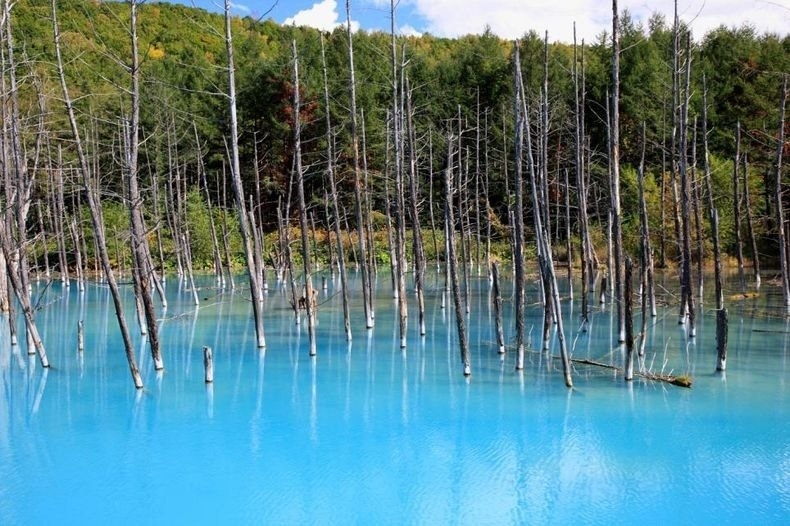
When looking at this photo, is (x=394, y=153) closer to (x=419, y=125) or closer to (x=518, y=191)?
(x=419, y=125)

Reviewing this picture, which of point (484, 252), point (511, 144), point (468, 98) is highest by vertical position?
point (468, 98)

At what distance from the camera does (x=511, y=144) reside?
130ft

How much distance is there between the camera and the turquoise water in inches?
305

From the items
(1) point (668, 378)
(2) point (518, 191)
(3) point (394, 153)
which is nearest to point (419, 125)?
(3) point (394, 153)

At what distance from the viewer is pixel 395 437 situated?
33.2ft

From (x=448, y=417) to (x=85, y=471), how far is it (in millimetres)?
5275

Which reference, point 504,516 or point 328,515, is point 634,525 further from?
point 328,515

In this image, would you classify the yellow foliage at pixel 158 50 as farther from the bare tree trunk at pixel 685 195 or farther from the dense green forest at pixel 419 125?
the bare tree trunk at pixel 685 195

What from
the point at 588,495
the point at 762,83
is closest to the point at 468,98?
the point at 762,83

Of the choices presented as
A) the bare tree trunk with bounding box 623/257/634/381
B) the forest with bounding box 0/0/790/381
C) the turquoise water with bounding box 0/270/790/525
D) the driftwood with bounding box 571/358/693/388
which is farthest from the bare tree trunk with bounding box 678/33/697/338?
the forest with bounding box 0/0/790/381

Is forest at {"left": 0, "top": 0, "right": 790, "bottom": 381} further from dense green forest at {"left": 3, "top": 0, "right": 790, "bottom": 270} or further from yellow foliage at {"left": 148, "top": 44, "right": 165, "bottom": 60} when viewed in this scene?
yellow foliage at {"left": 148, "top": 44, "right": 165, "bottom": 60}

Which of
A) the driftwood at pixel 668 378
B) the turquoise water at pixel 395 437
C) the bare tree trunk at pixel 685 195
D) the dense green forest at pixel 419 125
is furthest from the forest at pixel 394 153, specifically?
the driftwood at pixel 668 378

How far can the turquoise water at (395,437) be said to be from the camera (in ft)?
25.5

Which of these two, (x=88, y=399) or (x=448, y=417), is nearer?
(x=448, y=417)
